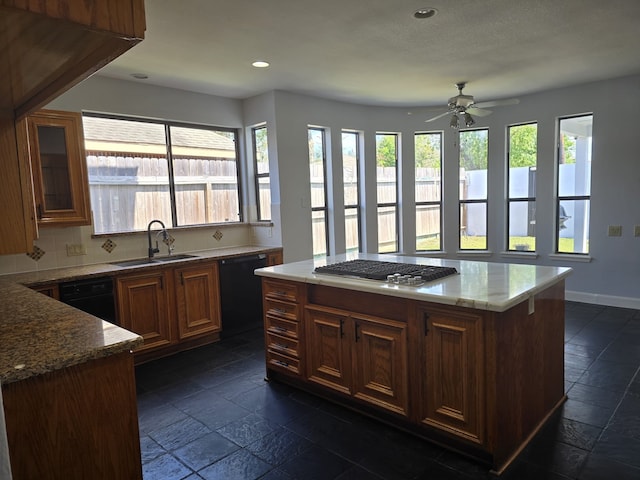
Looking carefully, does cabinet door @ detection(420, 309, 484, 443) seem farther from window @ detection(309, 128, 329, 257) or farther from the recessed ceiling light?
window @ detection(309, 128, 329, 257)

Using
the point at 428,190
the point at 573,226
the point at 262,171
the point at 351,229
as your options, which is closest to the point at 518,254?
the point at 573,226

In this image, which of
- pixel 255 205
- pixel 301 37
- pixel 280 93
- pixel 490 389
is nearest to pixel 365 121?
pixel 280 93

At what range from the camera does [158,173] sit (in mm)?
4453

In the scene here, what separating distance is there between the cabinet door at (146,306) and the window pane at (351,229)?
2.65 metres

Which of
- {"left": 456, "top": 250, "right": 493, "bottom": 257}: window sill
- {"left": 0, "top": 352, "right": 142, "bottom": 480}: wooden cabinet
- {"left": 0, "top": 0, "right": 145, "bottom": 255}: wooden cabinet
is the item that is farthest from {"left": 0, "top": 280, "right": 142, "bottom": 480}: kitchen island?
{"left": 456, "top": 250, "right": 493, "bottom": 257}: window sill

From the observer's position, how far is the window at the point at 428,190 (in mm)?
6238

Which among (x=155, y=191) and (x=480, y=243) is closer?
(x=155, y=191)

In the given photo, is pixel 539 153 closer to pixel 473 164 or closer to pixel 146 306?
pixel 473 164

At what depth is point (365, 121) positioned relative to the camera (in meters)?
5.76

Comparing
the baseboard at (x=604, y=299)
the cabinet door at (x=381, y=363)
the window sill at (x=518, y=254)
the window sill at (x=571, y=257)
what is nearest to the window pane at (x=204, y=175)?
the cabinet door at (x=381, y=363)

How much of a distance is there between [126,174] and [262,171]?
153 cm

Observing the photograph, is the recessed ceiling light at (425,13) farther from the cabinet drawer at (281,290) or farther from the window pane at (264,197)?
the window pane at (264,197)

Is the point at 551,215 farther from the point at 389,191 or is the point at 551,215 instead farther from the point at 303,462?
the point at 303,462

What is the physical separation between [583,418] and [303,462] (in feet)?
5.65
